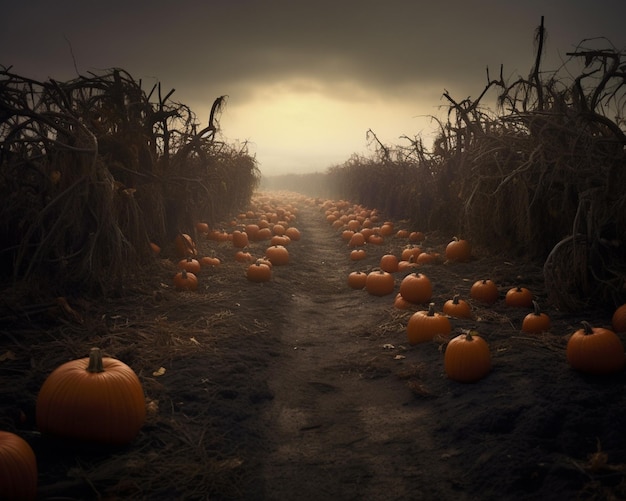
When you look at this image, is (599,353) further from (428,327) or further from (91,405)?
(91,405)

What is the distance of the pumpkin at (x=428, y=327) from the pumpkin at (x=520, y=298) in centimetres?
132

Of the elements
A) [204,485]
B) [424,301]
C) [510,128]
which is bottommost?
[204,485]

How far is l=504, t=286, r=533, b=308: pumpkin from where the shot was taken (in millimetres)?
6156

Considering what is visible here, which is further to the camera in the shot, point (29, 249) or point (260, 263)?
point (260, 263)

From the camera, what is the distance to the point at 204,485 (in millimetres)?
2994

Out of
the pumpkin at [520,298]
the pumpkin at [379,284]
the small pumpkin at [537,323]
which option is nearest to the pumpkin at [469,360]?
the small pumpkin at [537,323]

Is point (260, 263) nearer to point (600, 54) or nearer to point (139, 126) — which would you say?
point (139, 126)

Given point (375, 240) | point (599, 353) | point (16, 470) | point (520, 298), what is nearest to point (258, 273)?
point (520, 298)

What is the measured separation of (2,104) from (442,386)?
241 inches

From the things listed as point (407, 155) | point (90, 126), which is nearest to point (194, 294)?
point (90, 126)

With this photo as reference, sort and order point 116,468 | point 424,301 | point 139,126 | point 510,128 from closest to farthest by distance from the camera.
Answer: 1. point 116,468
2. point 424,301
3. point 139,126
4. point 510,128

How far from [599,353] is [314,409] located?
2475 mm

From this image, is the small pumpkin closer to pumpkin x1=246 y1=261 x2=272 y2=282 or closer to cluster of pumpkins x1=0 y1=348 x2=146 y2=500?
cluster of pumpkins x1=0 y1=348 x2=146 y2=500

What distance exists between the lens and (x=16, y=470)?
2510 mm
